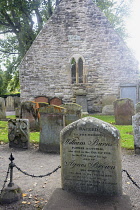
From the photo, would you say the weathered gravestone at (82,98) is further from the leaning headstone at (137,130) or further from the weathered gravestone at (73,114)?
the leaning headstone at (137,130)

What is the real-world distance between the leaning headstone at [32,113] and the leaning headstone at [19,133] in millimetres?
2464

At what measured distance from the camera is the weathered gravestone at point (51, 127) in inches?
262

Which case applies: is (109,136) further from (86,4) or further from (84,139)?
(86,4)

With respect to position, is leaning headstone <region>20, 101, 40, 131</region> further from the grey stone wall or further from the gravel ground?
the grey stone wall

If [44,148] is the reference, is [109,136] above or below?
above

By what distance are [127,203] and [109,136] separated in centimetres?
92

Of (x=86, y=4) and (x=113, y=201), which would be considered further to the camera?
(x=86, y=4)

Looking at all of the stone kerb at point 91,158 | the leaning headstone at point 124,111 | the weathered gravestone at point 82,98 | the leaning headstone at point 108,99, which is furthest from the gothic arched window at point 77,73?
the stone kerb at point 91,158

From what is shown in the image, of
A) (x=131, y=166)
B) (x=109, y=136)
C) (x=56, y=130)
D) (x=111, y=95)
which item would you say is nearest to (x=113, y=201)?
(x=109, y=136)

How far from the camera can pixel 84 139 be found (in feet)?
11.0

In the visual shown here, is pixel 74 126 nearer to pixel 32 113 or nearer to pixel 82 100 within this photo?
pixel 32 113

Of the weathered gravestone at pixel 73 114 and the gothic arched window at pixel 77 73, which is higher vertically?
the gothic arched window at pixel 77 73

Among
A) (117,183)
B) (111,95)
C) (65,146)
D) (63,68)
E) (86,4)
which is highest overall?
(86,4)

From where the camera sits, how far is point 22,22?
22109mm
